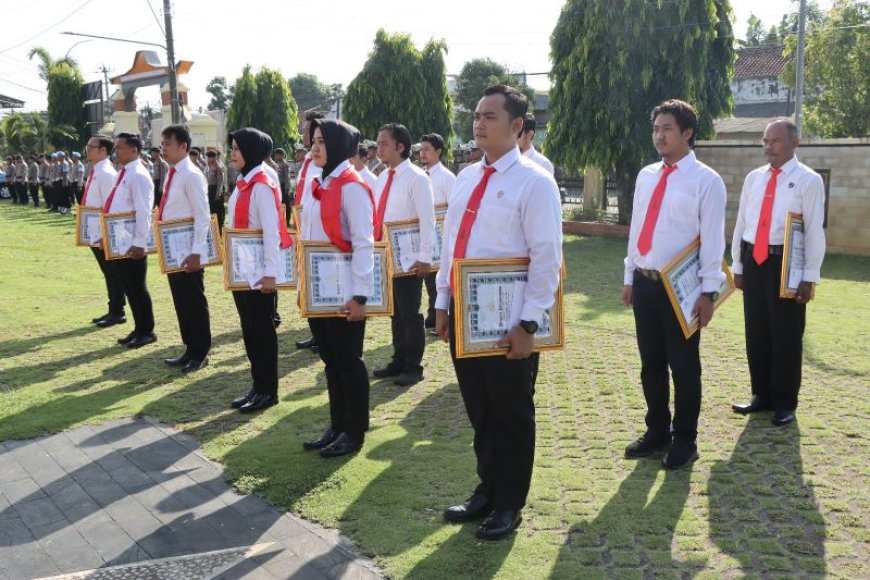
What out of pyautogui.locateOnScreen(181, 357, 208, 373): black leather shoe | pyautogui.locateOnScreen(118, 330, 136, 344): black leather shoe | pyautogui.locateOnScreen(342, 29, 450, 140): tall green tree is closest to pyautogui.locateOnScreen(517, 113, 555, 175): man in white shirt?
pyautogui.locateOnScreen(181, 357, 208, 373): black leather shoe

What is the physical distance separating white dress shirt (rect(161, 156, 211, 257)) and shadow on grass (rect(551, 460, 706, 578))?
14.0 ft

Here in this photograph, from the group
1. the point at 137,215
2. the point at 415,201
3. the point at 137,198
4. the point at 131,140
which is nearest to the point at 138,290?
the point at 137,215

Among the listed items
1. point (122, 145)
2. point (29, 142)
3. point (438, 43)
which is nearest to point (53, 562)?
point (122, 145)

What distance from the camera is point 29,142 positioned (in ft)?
143

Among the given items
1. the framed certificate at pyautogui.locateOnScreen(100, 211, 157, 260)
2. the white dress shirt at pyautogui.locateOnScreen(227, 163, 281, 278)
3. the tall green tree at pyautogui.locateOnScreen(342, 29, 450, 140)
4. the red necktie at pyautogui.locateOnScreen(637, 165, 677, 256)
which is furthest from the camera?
the tall green tree at pyautogui.locateOnScreen(342, 29, 450, 140)

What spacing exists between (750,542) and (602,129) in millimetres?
15234

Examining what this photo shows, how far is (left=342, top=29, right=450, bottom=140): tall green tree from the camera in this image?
82.8 feet

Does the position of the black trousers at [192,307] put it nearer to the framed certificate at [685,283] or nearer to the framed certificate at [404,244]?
the framed certificate at [404,244]

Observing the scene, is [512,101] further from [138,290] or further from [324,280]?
[138,290]

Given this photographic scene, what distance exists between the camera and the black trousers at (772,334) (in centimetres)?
587

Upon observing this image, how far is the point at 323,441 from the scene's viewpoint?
5.49 metres

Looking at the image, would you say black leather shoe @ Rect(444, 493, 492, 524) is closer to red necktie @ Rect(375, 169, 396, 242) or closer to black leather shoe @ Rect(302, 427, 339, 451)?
black leather shoe @ Rect(302, 427, 339, 451)

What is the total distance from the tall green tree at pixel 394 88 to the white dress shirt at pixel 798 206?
2000cm

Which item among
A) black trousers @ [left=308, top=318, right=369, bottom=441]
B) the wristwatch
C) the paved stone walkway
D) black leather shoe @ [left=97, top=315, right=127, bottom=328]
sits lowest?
the paved stone walkway
